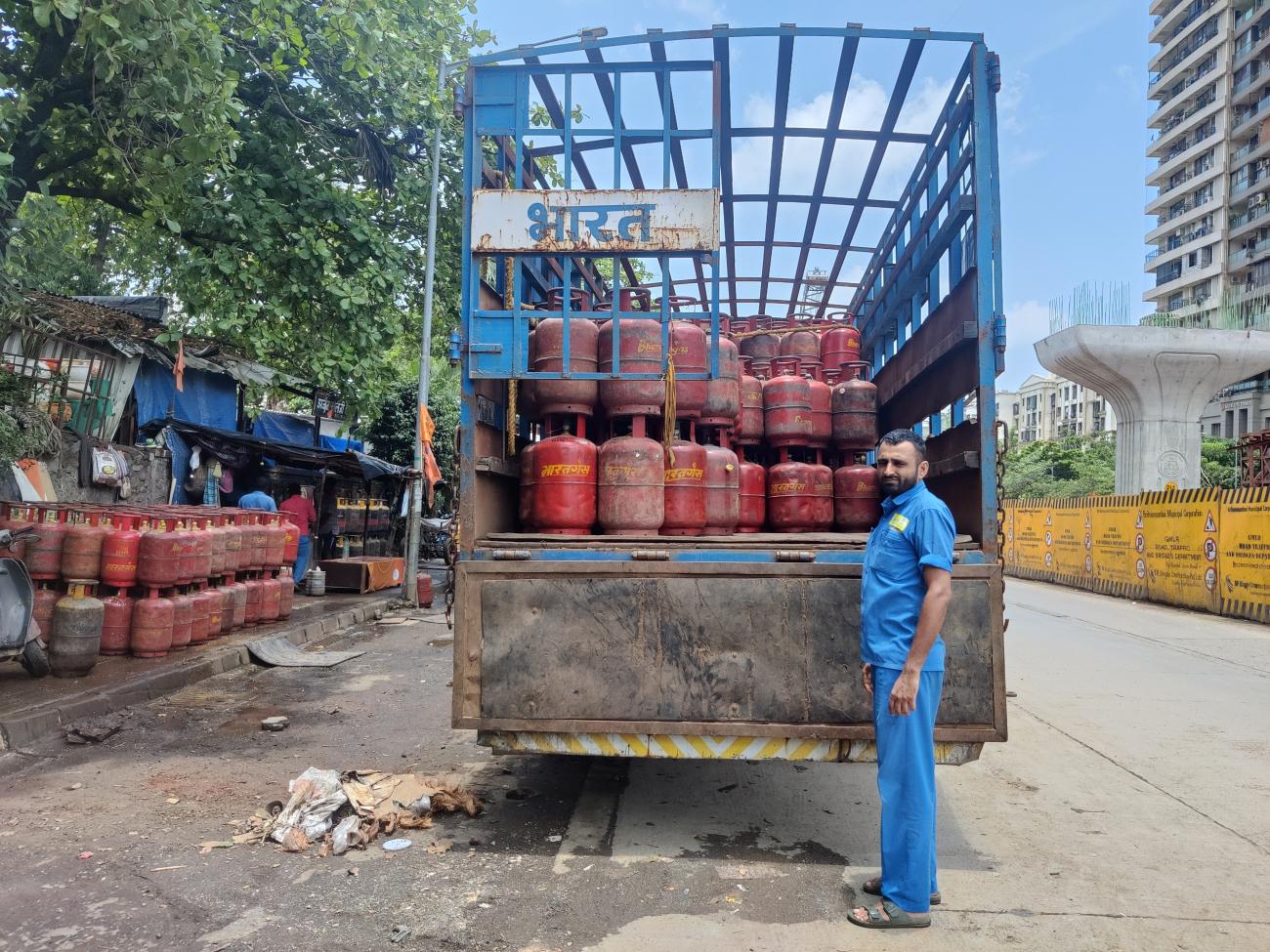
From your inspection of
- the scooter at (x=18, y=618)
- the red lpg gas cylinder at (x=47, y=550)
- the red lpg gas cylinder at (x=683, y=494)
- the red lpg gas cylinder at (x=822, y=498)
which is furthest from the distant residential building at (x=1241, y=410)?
the scooter at (x=18, y=618)

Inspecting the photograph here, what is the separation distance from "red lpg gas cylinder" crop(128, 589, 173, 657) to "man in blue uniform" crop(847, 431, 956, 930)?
22.1ft

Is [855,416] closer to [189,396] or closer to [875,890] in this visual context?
[875,890]

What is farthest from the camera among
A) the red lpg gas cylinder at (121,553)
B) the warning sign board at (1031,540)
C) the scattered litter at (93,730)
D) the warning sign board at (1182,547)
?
the warning sign board at (1031,540)

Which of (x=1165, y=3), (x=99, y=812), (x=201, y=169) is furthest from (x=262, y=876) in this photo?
(x=1165, y=3)

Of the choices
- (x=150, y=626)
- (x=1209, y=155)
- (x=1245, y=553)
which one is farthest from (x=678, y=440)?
(x=1209, y=155)

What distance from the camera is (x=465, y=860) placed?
12.0 feet

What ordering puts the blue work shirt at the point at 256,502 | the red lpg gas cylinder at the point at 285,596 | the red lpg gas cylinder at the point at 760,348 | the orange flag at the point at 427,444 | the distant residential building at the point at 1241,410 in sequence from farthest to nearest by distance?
the distant residential building at the point at 1241,410, the orange flag at the point at 427,444, the blue work shirt at the point at 256,502, the red lpg gas cylinder at the point at 285,596, the red lpg gas cylinder at the point at 760,348

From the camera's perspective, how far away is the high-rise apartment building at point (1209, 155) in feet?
163

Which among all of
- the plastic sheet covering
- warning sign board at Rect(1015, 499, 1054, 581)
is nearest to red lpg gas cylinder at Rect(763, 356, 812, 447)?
the plastic sheet covering

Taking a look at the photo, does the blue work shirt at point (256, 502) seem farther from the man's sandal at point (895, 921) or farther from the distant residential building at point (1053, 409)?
the distant residential building at point (1053, 409)

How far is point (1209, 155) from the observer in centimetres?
5416

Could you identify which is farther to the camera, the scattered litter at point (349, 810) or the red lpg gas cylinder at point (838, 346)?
the red lpg gas cylinder at point (838, 346)

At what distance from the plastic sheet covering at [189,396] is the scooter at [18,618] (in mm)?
6908

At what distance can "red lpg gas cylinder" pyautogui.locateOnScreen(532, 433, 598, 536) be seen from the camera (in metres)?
4.32
